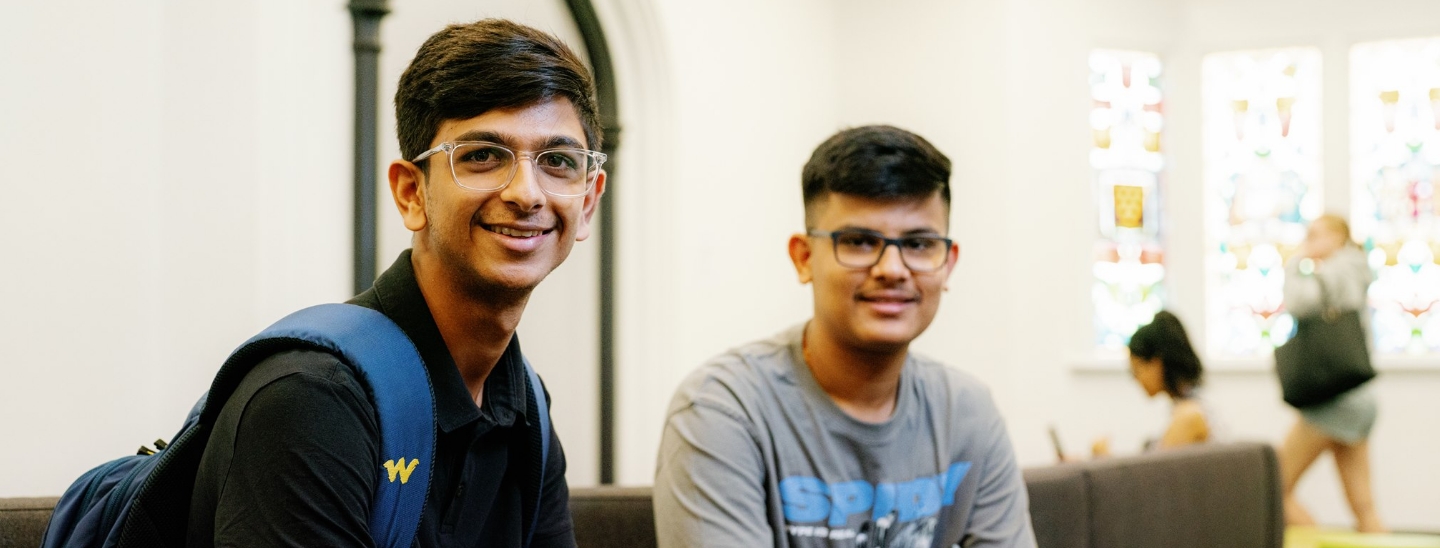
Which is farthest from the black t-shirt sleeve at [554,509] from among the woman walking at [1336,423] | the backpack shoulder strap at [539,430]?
the woman walking at [1336,423]

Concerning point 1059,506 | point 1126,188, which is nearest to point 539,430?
point 1059,506

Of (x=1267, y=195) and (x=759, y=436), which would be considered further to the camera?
(x=1267, y=195)

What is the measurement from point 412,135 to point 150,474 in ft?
1.55

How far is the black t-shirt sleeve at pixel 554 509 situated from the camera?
1765mm

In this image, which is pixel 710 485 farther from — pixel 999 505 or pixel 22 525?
pixel 22 525

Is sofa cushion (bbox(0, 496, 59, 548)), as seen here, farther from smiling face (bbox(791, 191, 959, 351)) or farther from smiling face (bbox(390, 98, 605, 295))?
smiling face (bbox(791, 191, 959, 351))

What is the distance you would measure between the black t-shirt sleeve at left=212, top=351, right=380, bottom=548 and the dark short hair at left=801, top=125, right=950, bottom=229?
123 centimetres

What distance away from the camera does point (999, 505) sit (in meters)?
2.39

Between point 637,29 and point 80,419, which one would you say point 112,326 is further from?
point 637,29

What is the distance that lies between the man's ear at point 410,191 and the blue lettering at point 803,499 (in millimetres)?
915

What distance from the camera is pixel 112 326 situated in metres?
3.36

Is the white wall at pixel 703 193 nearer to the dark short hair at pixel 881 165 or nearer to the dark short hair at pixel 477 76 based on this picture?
the dark short hair at pixel 881 165

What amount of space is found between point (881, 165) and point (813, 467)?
549 millimetres

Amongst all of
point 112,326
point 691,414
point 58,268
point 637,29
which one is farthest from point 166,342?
point 637,29
